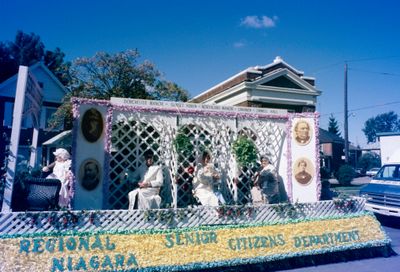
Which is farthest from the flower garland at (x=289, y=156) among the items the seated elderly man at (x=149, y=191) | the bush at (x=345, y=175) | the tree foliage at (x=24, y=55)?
the tree foliage at (x=24, y=55)

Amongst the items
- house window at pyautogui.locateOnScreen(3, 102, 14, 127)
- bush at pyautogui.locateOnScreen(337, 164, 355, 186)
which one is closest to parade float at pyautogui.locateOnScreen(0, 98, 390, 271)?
bush at pyautogui.locateOnScreen(337, 164, 355, 186)

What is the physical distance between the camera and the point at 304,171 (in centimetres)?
823

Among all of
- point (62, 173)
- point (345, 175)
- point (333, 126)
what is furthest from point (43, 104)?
point (333, 126)

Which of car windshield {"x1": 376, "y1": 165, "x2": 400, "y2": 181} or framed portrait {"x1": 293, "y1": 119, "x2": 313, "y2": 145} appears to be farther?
car windshield {"x1": 376, "y1": 165, "x2": 400, "y2": 181}

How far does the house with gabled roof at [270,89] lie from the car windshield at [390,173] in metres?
5.98

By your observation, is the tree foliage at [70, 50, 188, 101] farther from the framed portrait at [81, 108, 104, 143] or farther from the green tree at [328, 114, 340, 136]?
the green tree at [328, 114, 340, 136]

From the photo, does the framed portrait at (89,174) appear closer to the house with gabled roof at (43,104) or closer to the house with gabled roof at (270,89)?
the house with gabled roof at (270,89)

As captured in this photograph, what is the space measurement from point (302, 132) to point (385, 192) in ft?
9.94

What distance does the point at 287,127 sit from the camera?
8.69 m

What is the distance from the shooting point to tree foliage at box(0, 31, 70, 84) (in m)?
32.4

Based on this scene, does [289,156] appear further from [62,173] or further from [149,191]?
[62,173]

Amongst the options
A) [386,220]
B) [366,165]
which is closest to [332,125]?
[366,165]

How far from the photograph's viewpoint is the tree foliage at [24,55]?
106ft

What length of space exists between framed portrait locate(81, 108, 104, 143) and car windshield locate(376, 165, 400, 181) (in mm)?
Answer: 8326
